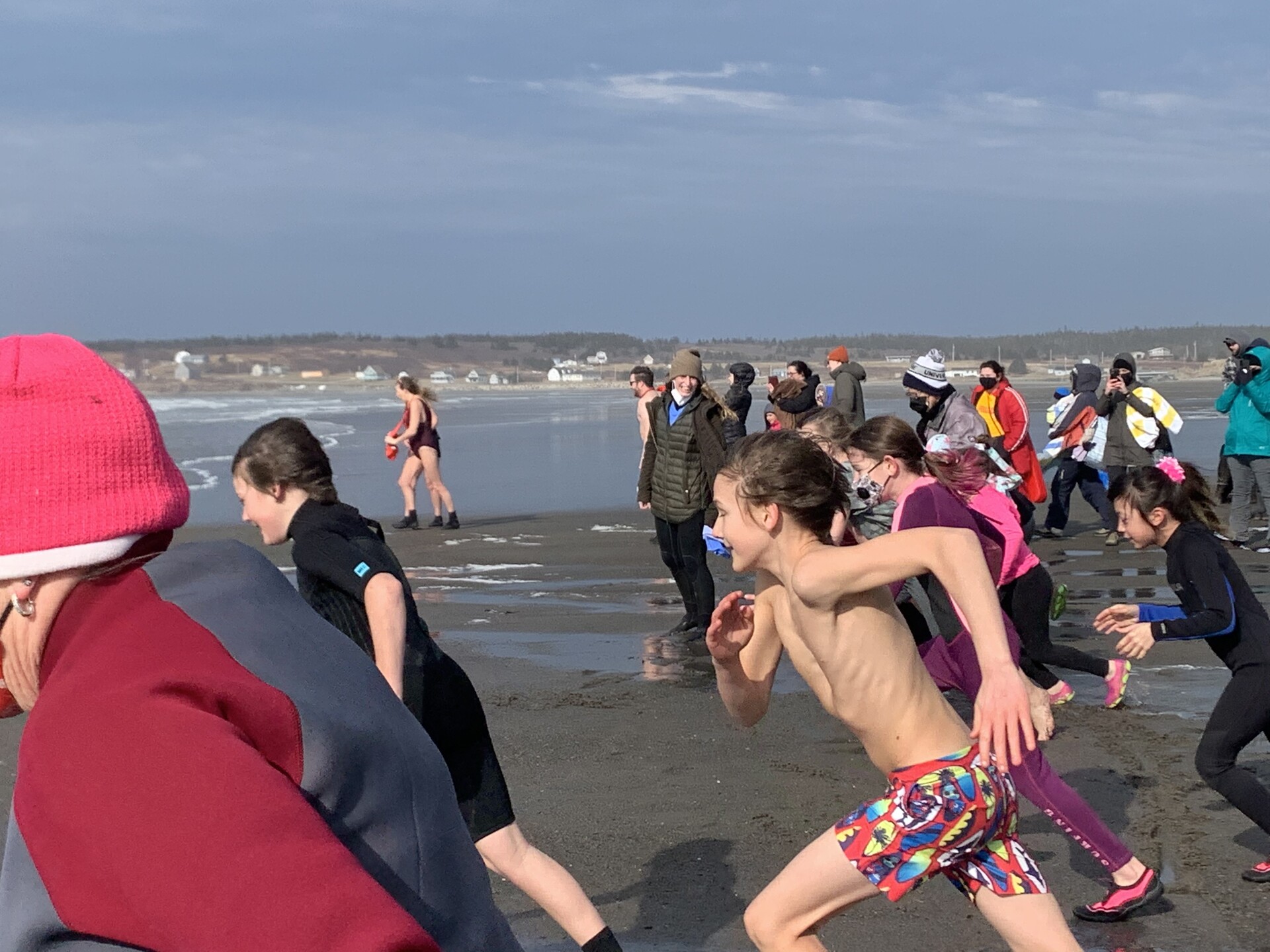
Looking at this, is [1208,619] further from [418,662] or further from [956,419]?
[956,419]

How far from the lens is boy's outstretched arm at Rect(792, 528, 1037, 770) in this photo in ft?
10.5

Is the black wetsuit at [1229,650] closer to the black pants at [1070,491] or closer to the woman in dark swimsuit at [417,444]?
the black pants at [1070,491]

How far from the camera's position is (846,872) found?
3420 mm

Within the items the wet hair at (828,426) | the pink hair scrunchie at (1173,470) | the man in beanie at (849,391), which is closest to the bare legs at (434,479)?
the man in beanie at (849,391)

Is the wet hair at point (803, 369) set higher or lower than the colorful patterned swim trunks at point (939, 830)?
higher

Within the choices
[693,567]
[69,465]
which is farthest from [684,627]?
[69,465]

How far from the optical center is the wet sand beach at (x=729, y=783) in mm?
4906

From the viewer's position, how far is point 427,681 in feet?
12.8

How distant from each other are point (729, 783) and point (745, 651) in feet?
8.97

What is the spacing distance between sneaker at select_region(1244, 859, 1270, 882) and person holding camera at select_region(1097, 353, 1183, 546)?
9.60 m

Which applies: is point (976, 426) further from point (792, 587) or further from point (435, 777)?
point (435, 777)

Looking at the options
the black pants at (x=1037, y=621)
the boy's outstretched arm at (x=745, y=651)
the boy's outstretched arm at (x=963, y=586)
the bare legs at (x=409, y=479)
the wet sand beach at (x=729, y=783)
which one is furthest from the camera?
the bare legs at (x=409, y=479)

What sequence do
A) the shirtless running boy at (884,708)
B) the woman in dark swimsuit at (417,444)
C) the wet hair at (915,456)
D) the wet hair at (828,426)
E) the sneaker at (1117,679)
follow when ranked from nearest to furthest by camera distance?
1. the shirtless running boy at (884,708)
2. the wet hair at (915,456)
3. the sneaker at (1117,679)
4. the wet hair at (828,426)
5. the woman in dark swimsuit at (417,444)

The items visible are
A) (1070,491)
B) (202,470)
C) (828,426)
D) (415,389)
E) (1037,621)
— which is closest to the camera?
(828,426)
